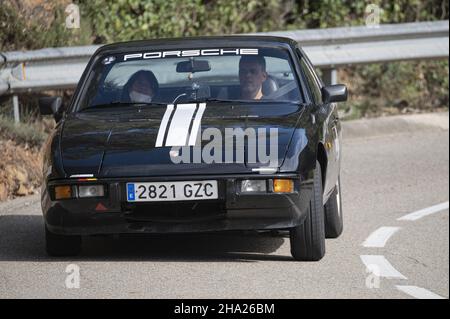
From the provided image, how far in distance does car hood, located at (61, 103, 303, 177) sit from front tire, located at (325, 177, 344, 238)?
987 millimetres

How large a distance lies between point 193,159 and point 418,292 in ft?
5.19

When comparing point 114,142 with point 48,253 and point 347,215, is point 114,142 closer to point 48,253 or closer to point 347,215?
point 48,253

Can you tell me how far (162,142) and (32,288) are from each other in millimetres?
1270

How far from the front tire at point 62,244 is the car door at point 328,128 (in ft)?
5.60

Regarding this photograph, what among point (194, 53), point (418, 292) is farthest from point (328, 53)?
point (418, 292)

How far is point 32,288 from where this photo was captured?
6.77 metres

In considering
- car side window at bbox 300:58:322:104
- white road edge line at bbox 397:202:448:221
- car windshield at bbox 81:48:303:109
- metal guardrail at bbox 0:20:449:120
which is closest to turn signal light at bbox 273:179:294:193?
car windshield at bbox 81:48:303:109

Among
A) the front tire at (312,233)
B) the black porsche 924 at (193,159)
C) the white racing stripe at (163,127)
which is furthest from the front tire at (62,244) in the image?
the front tire at (312,233)

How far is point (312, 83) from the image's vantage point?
8.76 m

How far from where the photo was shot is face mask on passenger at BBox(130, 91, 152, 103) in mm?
8380

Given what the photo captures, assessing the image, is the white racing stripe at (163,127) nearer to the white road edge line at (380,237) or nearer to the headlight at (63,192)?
the headlight at (63,192)

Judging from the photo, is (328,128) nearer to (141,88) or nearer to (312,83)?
(312,83)

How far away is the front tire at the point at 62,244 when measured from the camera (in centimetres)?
770
